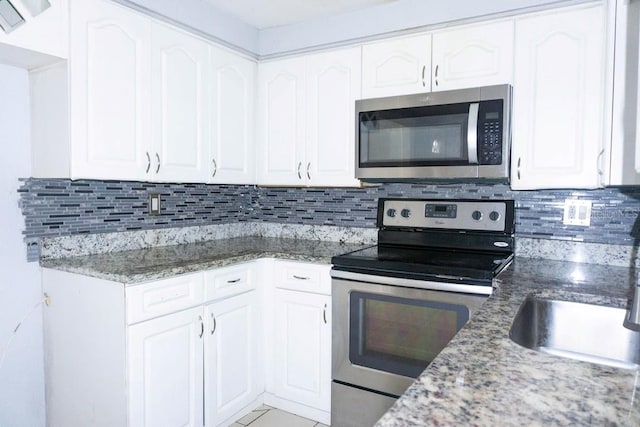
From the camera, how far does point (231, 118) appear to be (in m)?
2.51

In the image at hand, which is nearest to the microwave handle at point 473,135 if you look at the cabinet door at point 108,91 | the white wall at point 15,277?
the cabinet door at point 108,91

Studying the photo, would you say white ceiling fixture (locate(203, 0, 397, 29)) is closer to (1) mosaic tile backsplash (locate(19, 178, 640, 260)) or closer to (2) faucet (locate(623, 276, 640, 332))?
(1) mosaic tile backsplash (locate(19, 178, 640, 260))

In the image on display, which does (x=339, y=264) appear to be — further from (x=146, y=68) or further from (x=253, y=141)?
(x=146, y=68)

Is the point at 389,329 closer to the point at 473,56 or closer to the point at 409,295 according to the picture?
the point at 409,295

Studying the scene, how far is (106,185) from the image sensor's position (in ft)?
7.03

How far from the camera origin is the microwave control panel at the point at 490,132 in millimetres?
1911

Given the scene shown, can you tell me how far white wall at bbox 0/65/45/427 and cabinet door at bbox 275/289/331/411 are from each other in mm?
1138

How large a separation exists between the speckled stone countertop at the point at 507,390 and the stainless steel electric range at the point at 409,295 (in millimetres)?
751

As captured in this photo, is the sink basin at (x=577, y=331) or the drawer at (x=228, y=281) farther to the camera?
the drawer at (x=228, y=281)

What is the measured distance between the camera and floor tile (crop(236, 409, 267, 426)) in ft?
7.19

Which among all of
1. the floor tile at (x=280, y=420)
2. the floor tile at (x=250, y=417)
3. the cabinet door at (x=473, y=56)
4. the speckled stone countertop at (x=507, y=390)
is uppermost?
the cabinet door at (x=473, y=56)

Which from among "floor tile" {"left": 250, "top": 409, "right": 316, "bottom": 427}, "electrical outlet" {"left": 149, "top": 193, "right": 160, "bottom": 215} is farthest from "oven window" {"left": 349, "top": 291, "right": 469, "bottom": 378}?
"electrical outlet" {"left": 149, "top": 193, "right": 160, "bottom": 215}

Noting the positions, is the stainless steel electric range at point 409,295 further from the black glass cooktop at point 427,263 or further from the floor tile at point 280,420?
the floor tile at point 280,420

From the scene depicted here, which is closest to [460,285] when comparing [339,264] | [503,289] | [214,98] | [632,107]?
[503,289]
